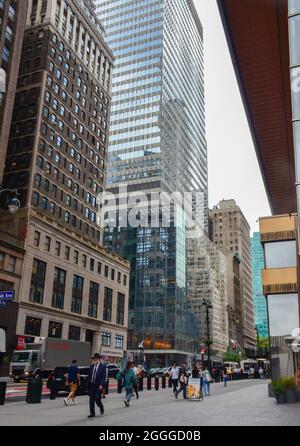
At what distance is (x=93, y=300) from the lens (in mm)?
68500

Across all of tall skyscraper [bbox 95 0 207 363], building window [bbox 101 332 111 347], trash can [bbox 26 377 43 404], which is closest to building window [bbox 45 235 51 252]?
building window [bbox 101 332 111 347]

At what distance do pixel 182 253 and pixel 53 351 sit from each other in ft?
259

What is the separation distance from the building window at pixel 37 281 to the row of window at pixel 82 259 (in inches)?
98.2

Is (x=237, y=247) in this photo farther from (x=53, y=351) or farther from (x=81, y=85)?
(x=53, y=351)

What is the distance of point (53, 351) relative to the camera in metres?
37.8

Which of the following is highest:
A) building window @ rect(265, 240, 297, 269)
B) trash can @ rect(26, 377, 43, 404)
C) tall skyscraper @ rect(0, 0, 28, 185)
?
tall skyscraper @ rect(0, 0, 28, 185)

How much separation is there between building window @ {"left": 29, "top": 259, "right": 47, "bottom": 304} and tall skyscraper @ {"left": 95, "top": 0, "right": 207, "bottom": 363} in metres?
53.8

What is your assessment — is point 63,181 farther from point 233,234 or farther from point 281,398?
point 233,234

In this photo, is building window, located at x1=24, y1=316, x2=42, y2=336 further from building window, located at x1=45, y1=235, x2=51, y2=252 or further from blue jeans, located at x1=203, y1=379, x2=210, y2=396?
blue jeans, located at x1=203, y1=379, x2=210, y2=396

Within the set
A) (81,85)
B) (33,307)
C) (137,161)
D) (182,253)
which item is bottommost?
(33,307)

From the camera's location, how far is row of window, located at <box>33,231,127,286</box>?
57.2 m

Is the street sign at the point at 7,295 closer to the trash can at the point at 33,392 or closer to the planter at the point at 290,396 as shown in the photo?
the trash can at the point at 33,392

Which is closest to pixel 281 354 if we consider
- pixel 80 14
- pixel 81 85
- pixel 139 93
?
pixel 81 85

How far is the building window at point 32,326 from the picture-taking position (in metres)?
52.0
